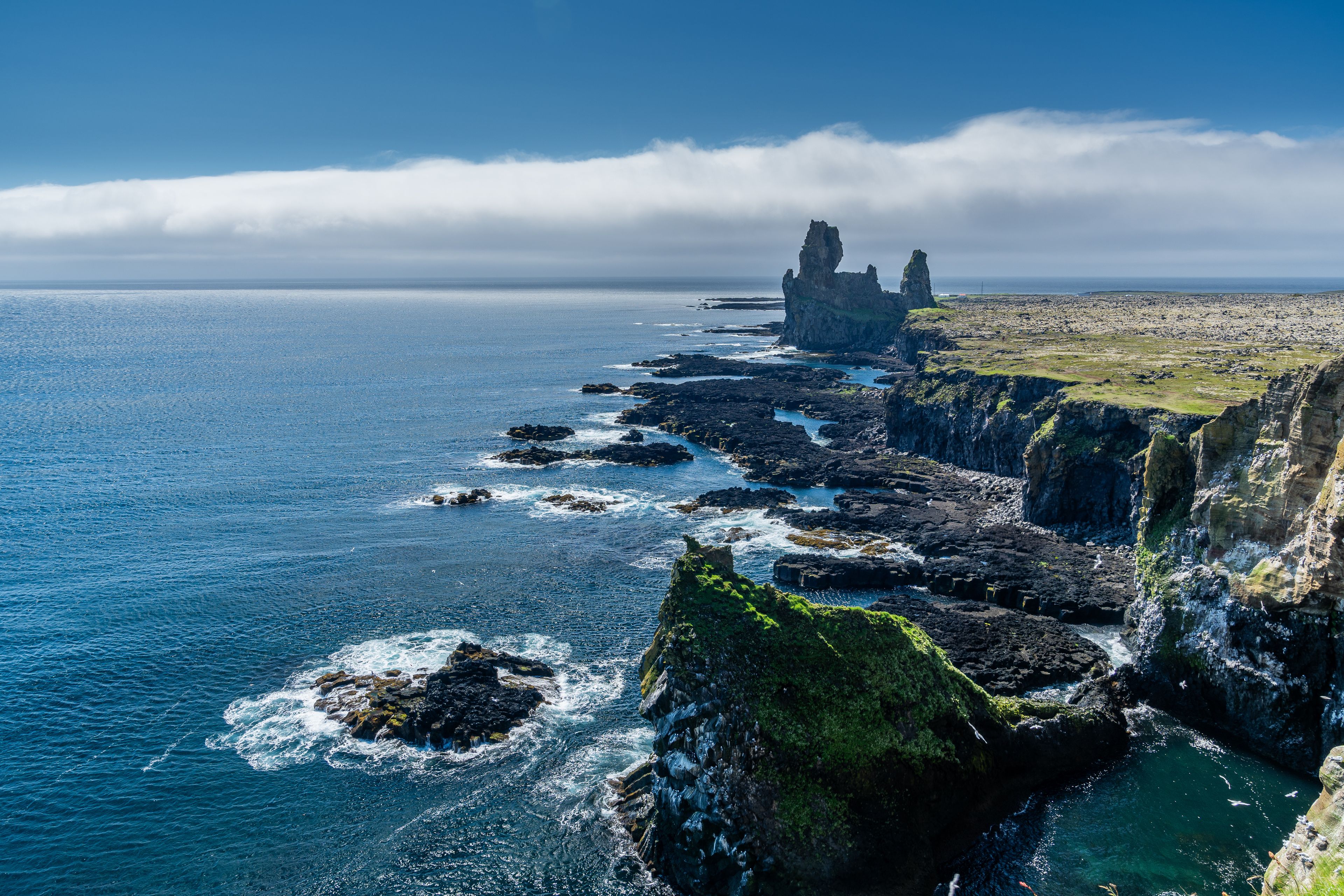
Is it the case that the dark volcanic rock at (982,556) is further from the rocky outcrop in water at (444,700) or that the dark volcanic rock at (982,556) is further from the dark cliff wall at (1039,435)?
the rocky outcrop in water at (444,700)

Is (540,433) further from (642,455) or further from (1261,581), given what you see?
(1261,581)

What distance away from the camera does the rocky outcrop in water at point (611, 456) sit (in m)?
109

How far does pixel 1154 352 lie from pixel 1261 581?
93.5 m

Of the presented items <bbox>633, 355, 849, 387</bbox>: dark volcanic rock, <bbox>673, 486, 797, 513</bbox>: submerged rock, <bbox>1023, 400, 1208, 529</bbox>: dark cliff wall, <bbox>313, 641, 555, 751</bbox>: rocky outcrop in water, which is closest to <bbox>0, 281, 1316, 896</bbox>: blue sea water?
<bbox>313, 641, 555, 751</bbox>: rocky outcrop in water

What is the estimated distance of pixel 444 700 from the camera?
4762 cm

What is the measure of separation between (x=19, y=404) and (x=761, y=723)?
528 ft

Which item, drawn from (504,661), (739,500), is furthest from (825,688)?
(739,500)

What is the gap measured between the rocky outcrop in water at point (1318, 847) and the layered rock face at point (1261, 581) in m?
16.7

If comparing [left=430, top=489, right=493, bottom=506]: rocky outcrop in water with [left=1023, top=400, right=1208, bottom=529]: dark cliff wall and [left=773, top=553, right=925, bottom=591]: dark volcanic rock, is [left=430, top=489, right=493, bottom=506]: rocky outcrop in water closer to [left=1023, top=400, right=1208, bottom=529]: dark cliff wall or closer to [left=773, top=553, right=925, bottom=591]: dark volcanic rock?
[left=773, top=553, right=925, bottom=591]: dark volcanic rock

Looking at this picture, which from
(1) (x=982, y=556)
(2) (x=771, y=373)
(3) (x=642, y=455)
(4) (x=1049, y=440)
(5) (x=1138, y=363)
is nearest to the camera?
(1) (x=982, y=556)

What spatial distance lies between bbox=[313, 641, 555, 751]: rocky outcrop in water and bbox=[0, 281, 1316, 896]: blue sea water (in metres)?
1.05

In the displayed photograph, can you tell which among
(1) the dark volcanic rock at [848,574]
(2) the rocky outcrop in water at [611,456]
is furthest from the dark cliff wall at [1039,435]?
(2) the rocky outcrop in water at [611,456]

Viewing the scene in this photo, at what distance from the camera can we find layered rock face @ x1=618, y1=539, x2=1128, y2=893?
33.8 meters

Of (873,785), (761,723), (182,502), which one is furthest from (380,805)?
(182,502)
